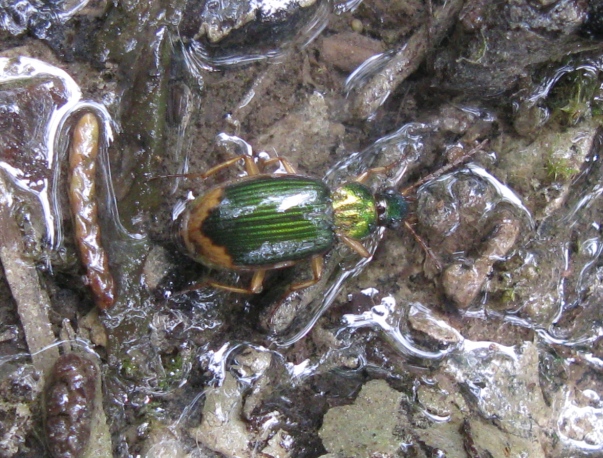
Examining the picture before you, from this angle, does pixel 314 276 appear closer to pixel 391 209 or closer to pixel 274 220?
pixel 274 220

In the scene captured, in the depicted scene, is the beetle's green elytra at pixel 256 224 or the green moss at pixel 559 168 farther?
the green moss at pixel 559 168

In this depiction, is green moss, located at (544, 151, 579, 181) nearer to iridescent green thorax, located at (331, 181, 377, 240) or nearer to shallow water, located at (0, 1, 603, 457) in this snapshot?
shallow water, located at (0, 1, 603, 457)

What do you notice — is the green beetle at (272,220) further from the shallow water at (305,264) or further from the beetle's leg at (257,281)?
the shallow water at (305,264)

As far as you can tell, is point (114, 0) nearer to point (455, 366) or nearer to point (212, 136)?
point (212, 136)

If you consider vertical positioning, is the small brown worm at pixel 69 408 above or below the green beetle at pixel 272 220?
below

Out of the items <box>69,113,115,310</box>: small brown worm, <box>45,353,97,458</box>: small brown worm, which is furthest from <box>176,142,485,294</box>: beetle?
<box>45,353,97,458</box>: small brown worm

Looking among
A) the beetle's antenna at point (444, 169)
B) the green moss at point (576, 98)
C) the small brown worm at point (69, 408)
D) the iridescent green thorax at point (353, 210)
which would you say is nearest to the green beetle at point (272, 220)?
the iridescent green thorax at point (353, 210)

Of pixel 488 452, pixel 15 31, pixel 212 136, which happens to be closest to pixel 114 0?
pixel 15 31
